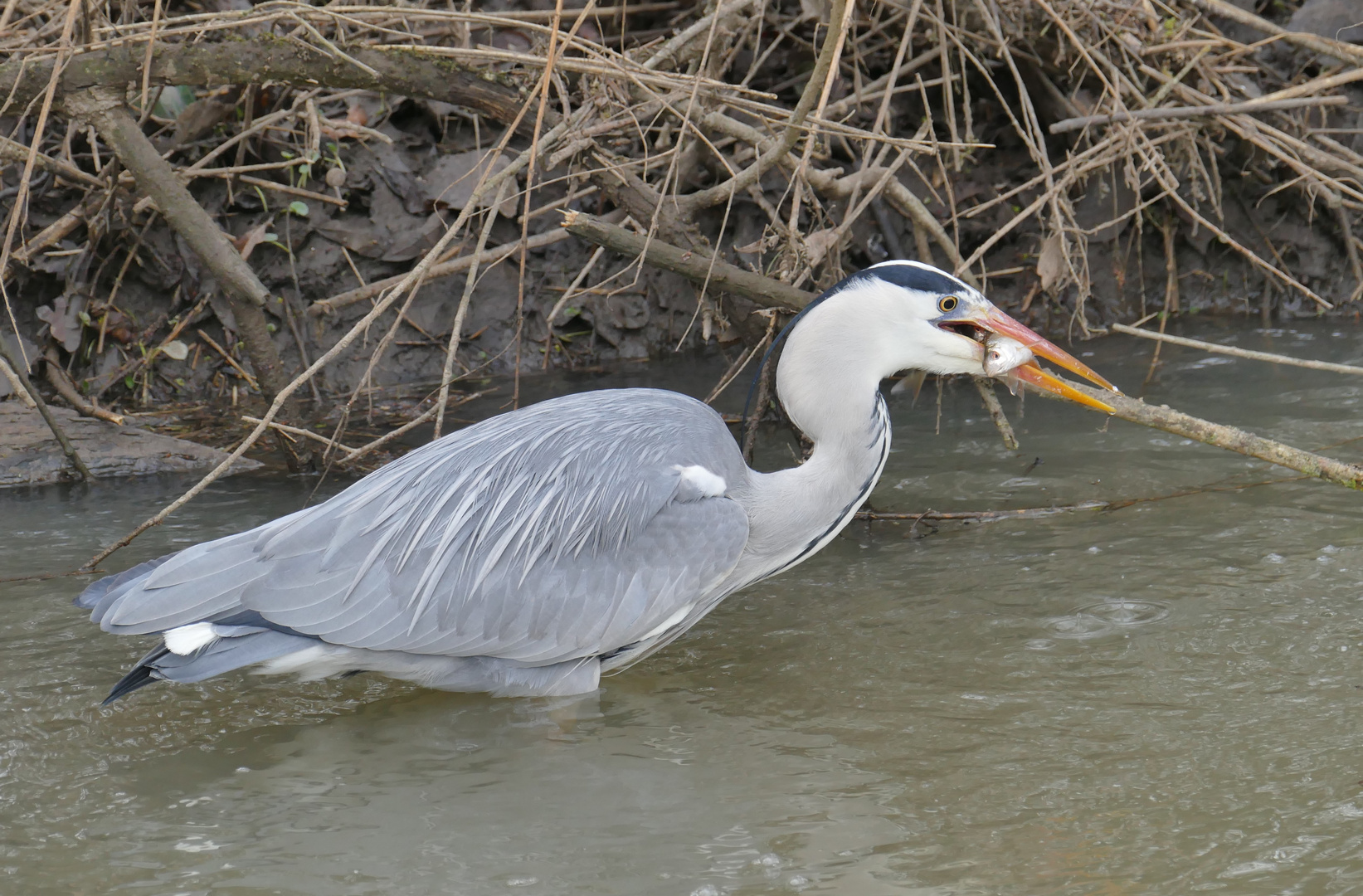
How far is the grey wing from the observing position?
3.40m

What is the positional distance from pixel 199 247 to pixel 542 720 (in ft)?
7.35

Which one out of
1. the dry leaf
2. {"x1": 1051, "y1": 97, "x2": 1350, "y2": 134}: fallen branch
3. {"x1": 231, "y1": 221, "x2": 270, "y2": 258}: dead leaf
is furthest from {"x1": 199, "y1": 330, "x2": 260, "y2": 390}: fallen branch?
{"x1": 1051, "y1": 97, "x2": 1350, "y2": 134}: fallen branch

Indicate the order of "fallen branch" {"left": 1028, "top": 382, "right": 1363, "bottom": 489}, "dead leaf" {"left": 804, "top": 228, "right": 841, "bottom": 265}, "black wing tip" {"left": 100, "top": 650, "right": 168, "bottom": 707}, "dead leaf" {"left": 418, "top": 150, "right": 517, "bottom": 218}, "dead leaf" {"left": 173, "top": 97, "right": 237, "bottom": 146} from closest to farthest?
"black wing tip" {"left": 100, "top": 650, "right": 168, "bottom": 707} < "fallen branch" {"left": 1028, "top": 382, "right": 1363, "bottom": 489} < "dead leaf" {"left": 804, "top": 228, "right": 841, "bottom": 265} < "dead leaf" {"left": 173, "top": 97, "right": 237, "bottom": 146} < "dead leaf" {"left": 418, "top": 150, "right": 517, "bottom": 218}

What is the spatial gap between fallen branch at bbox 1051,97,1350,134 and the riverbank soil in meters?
0.02

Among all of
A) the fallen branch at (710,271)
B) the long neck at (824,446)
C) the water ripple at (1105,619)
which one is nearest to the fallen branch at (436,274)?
the fallen branch at (710,271)

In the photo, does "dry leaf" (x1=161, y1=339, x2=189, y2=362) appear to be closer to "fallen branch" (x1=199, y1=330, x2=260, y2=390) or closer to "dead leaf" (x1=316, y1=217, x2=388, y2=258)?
"fallen branch" (x1=199, y1=330, x2=260, y2=390)

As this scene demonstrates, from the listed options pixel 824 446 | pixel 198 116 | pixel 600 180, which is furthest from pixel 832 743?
pixel 198 116

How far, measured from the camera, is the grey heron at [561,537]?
134 inches

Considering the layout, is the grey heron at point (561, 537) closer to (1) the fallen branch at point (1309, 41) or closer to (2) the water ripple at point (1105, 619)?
(2) the water ripple at point (1105, 619)

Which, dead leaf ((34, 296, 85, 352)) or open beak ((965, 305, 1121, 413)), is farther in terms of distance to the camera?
dead leaf ((34, 296, 85, 352))

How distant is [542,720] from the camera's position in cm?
350

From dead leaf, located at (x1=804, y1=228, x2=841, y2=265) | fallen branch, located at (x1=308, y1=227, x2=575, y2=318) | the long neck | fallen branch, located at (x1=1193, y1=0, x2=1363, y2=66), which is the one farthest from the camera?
fallen branch, located at (x1=1193, y1=0, x2=1363, y2=66)

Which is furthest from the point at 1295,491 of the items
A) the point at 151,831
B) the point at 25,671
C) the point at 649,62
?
the point at 25,671

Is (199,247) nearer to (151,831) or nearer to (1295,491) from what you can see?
(151,831)
